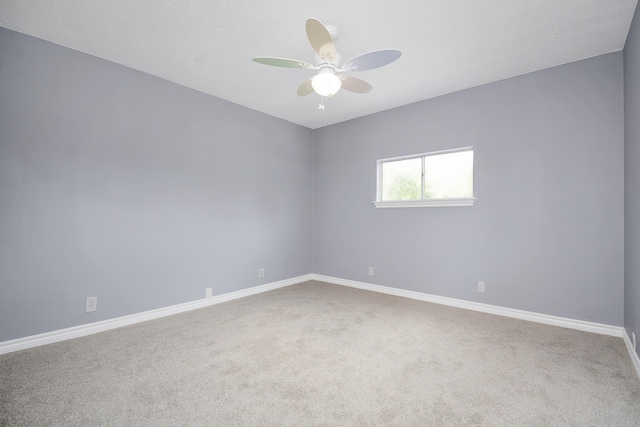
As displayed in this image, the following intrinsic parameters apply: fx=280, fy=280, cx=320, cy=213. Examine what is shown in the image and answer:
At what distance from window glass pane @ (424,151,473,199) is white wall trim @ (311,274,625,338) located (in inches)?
51.5

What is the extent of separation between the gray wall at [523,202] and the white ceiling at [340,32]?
325mm

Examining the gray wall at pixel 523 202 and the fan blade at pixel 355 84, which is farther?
the gray wall at pixel 523 202

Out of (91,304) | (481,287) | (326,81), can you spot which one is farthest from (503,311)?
(91,304)

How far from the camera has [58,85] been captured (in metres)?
2.51

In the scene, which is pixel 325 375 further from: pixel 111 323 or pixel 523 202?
pixel 523 202

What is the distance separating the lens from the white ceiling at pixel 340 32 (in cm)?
205

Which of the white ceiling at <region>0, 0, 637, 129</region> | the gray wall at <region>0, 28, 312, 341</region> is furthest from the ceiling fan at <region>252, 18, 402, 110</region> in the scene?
the gray wall at <region>0, 28, 312, 341</region>

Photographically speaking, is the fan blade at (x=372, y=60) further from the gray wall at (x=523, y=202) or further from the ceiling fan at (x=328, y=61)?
the gray wall at (x=523, y=202)

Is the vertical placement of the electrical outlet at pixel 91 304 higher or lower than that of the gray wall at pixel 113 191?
lower

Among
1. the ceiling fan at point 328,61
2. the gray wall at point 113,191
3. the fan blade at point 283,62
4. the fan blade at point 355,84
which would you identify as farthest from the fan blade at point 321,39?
the gray wall at point 113,191

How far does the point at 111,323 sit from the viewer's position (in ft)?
8.95

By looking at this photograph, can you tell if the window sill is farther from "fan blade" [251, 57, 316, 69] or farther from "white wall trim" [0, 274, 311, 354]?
"fan blade" [251, 57, 316, 69]

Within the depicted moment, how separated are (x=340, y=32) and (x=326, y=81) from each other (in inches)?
23.2

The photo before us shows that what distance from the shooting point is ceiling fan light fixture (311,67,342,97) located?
2043 mm
